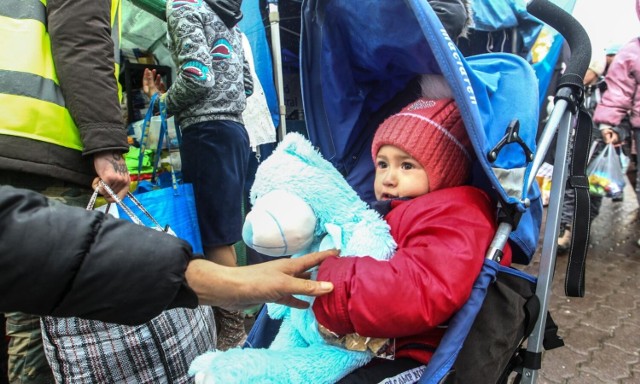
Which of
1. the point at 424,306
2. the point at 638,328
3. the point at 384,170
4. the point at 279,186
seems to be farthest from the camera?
the point at 638,328

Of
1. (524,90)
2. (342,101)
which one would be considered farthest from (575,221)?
(342,101)

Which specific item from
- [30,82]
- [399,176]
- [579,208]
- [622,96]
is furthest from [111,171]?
[622,96]

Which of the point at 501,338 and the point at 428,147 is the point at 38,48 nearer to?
the point at 428,147

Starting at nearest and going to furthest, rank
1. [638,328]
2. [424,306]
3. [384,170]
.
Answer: [424,306]
[384,170]
[638,328]

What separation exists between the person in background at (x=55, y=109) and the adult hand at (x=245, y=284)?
2.71 ft

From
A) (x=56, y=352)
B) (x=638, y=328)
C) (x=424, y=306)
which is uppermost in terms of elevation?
(x=424, y=306)

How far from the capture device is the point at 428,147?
51.2 inches

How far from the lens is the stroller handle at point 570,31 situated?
4.39ft

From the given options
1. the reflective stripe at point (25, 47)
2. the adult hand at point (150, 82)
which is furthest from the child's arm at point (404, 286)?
the adult hand at point (150, 82)

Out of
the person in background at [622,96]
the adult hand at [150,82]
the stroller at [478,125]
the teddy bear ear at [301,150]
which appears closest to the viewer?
the stroller at [478,125]

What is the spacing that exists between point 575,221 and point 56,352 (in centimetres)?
169

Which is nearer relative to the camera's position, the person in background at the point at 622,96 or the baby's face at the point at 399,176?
the baby's face at the point at 399,176

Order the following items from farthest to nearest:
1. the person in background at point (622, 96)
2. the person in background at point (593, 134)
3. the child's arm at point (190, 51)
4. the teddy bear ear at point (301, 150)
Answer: the person in background at point (593, 134) → the person in background at point (622, 96) → the child's arm at point (190, 51) → the teddy bear ear at point (301, 150)

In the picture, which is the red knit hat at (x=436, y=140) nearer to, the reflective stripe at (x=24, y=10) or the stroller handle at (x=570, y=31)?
the stroller handle at (x=570, y=31)
